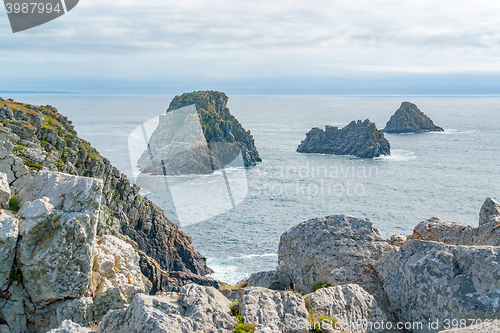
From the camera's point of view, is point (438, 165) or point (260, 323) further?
point (438, 165)

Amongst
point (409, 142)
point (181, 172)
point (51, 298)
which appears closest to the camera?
point (51, 298)

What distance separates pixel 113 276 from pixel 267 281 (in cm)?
509

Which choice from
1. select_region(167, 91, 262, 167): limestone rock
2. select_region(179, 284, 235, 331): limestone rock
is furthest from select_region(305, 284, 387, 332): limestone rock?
select_region(167, 91, 262, 167): limestone rock

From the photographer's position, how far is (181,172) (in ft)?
364

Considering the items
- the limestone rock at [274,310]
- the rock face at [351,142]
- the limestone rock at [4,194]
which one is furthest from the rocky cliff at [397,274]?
the rock face at [351,142]

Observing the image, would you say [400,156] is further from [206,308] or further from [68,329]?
[68,329]

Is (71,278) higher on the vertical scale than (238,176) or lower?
higher

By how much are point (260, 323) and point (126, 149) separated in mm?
130209

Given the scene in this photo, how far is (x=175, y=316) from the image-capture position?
6.59m

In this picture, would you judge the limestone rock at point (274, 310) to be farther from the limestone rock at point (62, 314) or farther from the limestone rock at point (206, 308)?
the limestone rock at point (62, 314)

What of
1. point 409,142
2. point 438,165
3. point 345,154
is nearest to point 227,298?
point 438,165

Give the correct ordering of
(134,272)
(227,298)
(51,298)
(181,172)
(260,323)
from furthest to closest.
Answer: (181,172) < (134,272) < (51,298) < (227,298) < (260,323)

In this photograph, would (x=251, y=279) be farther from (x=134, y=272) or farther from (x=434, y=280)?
(x=434, y=280)

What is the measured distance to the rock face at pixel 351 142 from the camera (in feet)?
440
